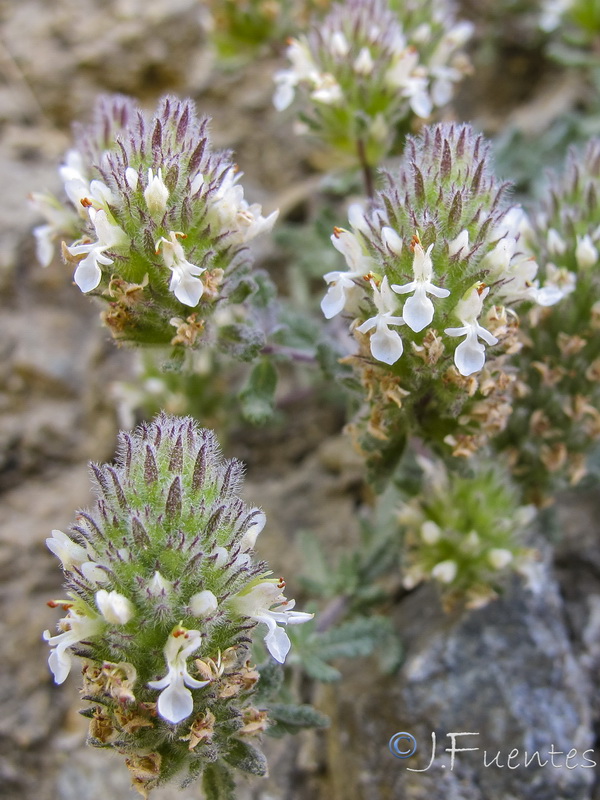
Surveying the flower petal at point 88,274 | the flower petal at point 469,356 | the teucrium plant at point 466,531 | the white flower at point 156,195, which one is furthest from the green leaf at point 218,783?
the white flower at point 156,195

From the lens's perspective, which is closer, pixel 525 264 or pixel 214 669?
pixel 214 669

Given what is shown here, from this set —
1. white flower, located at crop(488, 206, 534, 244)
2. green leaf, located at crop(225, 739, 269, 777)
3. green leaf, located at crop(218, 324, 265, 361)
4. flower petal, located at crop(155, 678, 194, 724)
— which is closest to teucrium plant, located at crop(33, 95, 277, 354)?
green leaf, located at crop(218, 324, 265, 361)

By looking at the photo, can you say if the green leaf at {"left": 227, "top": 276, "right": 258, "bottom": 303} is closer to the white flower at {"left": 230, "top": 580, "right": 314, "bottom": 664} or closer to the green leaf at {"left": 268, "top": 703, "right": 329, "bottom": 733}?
the white flower at {"left": 230, "top": 580, "right": 314, "bottom": 664}

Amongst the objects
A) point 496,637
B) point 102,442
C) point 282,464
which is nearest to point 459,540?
point 496,637

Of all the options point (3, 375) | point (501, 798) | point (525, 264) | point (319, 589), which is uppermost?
point (3, 375)

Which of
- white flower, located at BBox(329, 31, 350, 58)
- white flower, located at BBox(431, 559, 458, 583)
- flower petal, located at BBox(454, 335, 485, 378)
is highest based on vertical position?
white flower, located at BBox(329, 31, 350, 58)

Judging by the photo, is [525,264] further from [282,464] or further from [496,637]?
[282,464]
